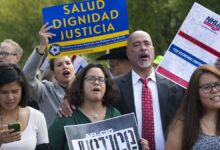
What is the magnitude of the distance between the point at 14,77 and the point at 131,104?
128 cm

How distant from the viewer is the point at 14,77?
5801 mm

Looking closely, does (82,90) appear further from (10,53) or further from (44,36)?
(10,53)

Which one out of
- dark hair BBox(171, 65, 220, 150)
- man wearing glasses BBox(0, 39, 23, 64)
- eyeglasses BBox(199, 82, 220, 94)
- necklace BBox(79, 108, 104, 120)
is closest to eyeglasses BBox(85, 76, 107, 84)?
necklace BBox(79, 108, 104, 120)

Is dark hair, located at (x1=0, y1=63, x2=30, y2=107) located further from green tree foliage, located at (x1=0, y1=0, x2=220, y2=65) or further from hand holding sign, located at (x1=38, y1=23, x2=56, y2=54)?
green tree foliage, located at (x1=0, y1=0, x2=220, y2=65)

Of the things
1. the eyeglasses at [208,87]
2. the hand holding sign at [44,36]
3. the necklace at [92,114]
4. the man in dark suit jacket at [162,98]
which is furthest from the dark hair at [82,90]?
the hand holding sign at [44,36]

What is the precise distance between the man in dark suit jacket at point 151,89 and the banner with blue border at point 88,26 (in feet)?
2.75

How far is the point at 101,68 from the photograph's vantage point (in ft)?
20.5

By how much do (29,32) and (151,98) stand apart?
22673mm

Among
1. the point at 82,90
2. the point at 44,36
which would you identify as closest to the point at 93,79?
the point at 82,90

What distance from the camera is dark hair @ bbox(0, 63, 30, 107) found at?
5.77 meters

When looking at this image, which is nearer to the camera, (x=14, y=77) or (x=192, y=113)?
(x=192, y=113)

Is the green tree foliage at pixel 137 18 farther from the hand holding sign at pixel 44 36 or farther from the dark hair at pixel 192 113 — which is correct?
the dark hair at pixel 192 113

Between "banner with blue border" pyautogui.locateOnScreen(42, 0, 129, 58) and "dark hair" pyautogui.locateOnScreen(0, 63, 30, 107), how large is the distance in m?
1.69

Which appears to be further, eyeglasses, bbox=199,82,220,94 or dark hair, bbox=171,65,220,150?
eyeglasses, bbox=199,82,220,94
